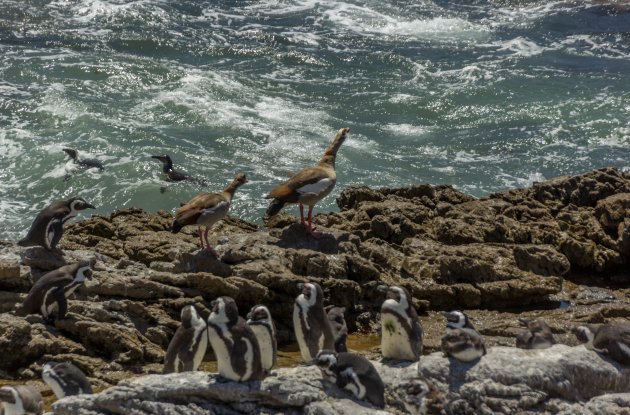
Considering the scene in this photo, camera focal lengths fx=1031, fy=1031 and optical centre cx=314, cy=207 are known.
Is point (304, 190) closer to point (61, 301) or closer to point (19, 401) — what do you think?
point (61, 301)

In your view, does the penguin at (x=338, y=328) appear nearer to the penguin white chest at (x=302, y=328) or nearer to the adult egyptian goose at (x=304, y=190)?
the penguin white chest at (x=302, y=328)

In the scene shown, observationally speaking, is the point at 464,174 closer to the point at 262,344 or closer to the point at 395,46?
→ the point at 395,46

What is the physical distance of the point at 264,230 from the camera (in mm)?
17172

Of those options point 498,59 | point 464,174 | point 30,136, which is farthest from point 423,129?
point 30,136

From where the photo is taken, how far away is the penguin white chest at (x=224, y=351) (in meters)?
9.55

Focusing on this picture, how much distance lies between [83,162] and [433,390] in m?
17.8

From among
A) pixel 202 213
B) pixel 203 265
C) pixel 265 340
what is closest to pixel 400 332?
pixel 265 340

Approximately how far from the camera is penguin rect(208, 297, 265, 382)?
952 cm

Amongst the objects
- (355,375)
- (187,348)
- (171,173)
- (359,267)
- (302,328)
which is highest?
(355,375)

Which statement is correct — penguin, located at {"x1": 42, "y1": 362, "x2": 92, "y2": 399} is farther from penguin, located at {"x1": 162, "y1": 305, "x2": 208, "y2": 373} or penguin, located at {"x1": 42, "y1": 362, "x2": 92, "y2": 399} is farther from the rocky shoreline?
the rocky shoreline

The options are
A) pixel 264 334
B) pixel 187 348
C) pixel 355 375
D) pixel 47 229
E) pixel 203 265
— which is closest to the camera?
pixel 355 375

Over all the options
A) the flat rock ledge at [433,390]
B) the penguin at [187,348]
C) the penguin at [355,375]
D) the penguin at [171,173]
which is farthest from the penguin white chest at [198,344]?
the penguin at [171,173]

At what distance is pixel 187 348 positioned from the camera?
11.2 meters

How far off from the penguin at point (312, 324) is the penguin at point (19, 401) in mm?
3032
